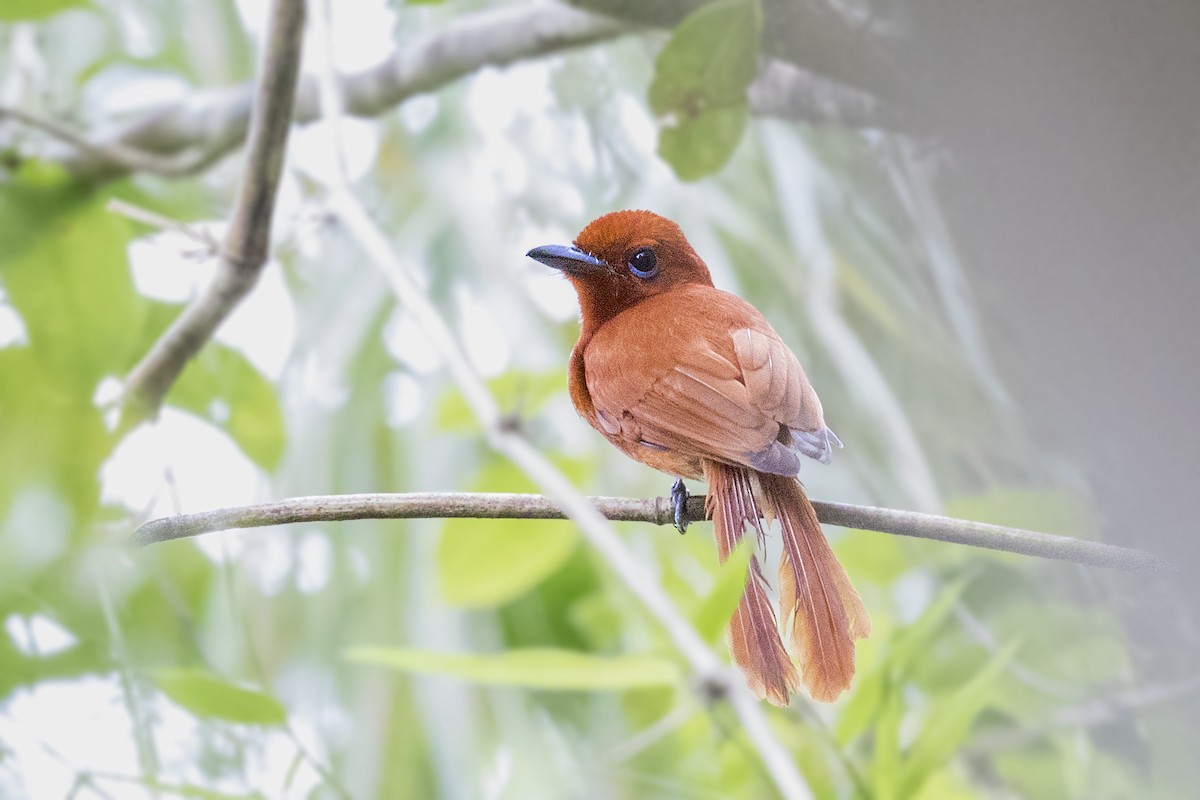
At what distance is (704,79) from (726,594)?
1.69 feet

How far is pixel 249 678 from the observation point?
4.84 feet

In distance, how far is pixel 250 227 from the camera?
47.0 inches

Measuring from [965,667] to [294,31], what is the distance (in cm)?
111

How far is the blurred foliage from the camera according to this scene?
112 cm

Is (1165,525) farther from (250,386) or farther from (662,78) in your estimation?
(250,386)

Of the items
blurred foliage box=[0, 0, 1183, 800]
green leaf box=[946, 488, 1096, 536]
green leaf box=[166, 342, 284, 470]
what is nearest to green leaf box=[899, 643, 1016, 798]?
blurred foliage box=[0, 0, 1183, 800]

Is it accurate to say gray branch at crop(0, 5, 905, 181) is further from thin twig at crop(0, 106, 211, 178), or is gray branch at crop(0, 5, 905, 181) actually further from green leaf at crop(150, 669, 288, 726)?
green leaf at crop(150, 669, 288, 726)

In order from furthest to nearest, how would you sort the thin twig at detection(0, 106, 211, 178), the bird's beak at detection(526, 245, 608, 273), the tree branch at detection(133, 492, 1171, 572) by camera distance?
the thin twig at detection(0, 106, 211, 178), the bird's beak at detection(526, 245, 608, 273), the tree branch at detection(133, 492, 1171, 572)

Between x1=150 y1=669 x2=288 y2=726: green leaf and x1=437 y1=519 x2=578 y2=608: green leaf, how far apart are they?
0.72 ft

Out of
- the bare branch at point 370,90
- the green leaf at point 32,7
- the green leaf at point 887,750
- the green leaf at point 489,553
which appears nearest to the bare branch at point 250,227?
the bare branch at point 370,90

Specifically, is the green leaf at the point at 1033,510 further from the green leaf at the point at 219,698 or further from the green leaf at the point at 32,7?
the green leaf at the point at 32,7

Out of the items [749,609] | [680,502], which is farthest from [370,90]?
[749,609]

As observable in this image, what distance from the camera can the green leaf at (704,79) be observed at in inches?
39.3

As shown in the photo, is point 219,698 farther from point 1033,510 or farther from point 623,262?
point 1033,510
